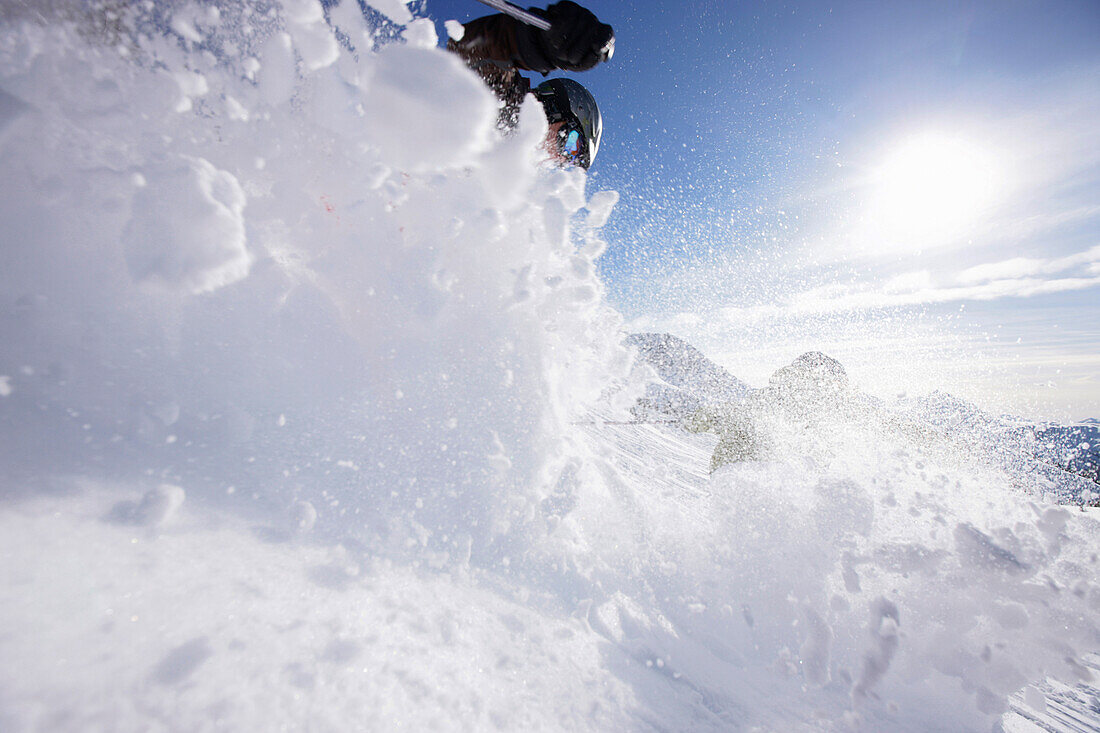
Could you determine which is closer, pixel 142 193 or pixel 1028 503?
pixel 142 193

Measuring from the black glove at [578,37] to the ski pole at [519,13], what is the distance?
42 millimetres

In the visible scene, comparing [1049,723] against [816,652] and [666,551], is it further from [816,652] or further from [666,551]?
[666,551]

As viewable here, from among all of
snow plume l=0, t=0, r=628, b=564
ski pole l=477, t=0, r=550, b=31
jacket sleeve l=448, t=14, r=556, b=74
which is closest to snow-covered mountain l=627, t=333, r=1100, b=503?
snow plume l=0, t=0, r=628, b=564

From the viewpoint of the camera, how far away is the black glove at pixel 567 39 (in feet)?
8.53

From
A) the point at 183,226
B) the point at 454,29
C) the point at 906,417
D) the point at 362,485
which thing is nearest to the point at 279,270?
the point at 183,226

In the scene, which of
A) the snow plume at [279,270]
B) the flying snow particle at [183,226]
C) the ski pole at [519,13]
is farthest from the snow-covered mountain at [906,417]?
the flying snow particle at [183,226]

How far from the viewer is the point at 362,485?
218 centimetres

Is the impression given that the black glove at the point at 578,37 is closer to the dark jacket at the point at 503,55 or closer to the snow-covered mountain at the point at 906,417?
the dark jacket at the point at 503,55

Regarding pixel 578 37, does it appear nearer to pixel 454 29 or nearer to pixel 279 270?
pixel 454 29

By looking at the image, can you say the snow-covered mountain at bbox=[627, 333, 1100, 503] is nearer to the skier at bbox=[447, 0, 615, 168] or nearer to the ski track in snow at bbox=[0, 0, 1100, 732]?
the ski track in snow at bbox=[0, 0, 1100, 732]

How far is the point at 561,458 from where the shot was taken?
2.82m

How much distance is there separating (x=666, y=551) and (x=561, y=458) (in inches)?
35.8

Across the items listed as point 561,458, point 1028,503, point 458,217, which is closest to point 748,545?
point 561,458

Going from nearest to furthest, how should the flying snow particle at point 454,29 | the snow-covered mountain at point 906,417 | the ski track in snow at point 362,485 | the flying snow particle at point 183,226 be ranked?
the ski track in snow at point 362,485 < the flying snow particle at point 183,226 < the flying snow particle at point 454,29 < the snow-covered mountain at point 906,417
